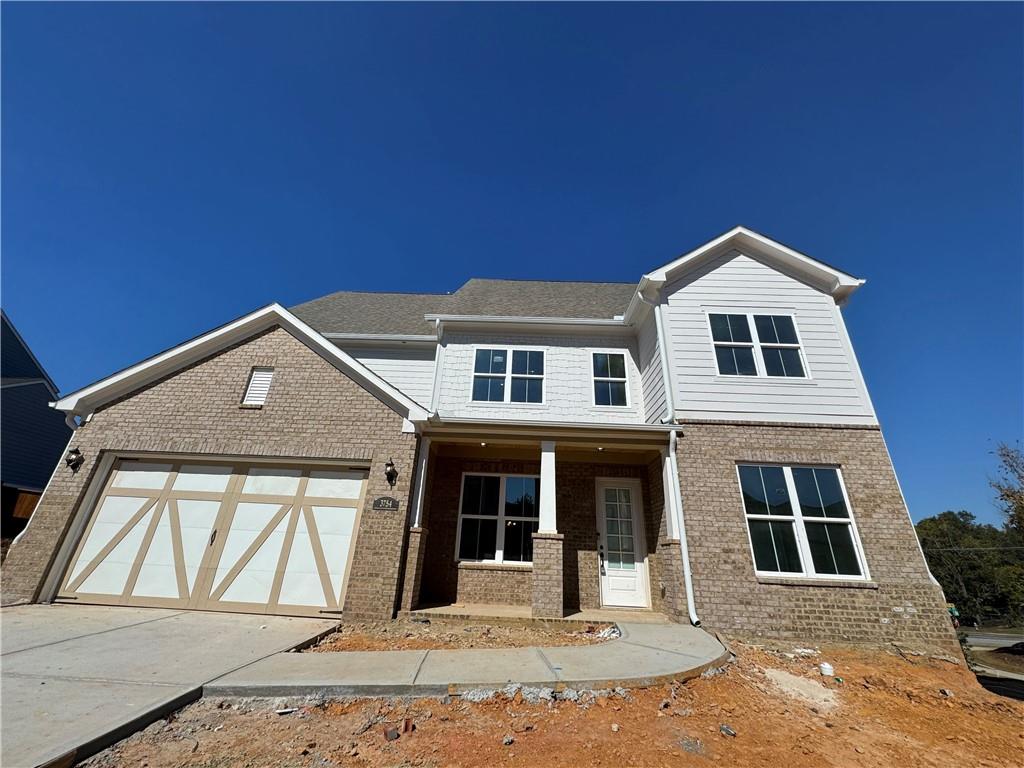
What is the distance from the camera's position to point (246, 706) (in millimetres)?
3629

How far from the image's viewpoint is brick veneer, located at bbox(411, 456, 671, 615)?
28.0 ft

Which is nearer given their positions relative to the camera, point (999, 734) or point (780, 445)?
point (999, 734)

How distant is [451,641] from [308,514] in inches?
139

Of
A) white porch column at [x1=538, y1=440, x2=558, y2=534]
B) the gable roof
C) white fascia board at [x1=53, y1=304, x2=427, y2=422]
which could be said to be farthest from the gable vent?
the gable roof

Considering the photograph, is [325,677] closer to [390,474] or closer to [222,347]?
[390,474]

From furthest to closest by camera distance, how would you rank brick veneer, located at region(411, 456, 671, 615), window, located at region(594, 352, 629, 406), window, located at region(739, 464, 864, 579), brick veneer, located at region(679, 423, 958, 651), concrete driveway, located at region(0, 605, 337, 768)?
window, located at region(594, 352, 629, 406) < brick veneer, located at region(411, 456, 671, 615) < window, located at region(739, 464, 864, 579) < brick veneer, located at region(679, 423, 958, 651) < concrete driveway, located at region(0, 605, 337, 768)

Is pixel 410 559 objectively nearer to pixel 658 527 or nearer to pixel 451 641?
pixel 451 641

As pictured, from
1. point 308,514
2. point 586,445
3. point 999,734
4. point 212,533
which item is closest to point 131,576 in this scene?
point 212,533

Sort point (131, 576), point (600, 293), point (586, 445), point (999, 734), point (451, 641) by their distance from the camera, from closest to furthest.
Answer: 1. point (999, 734)
2. point (451, 641)
3. point (131, 576)
4. point (586, 445)
5. point (600, 293)

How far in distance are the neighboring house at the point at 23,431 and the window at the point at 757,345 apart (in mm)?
19545

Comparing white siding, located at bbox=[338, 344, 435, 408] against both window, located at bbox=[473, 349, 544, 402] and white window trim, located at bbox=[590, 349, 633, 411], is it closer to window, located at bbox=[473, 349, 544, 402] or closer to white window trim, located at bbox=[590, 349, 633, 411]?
window, located at bbox=[473, 349, 544, 402]

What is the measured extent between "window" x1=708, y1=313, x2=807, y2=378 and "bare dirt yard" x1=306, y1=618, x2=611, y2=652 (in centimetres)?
580

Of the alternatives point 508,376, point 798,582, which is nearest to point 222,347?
point 508,376

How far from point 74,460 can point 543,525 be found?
8889mm
